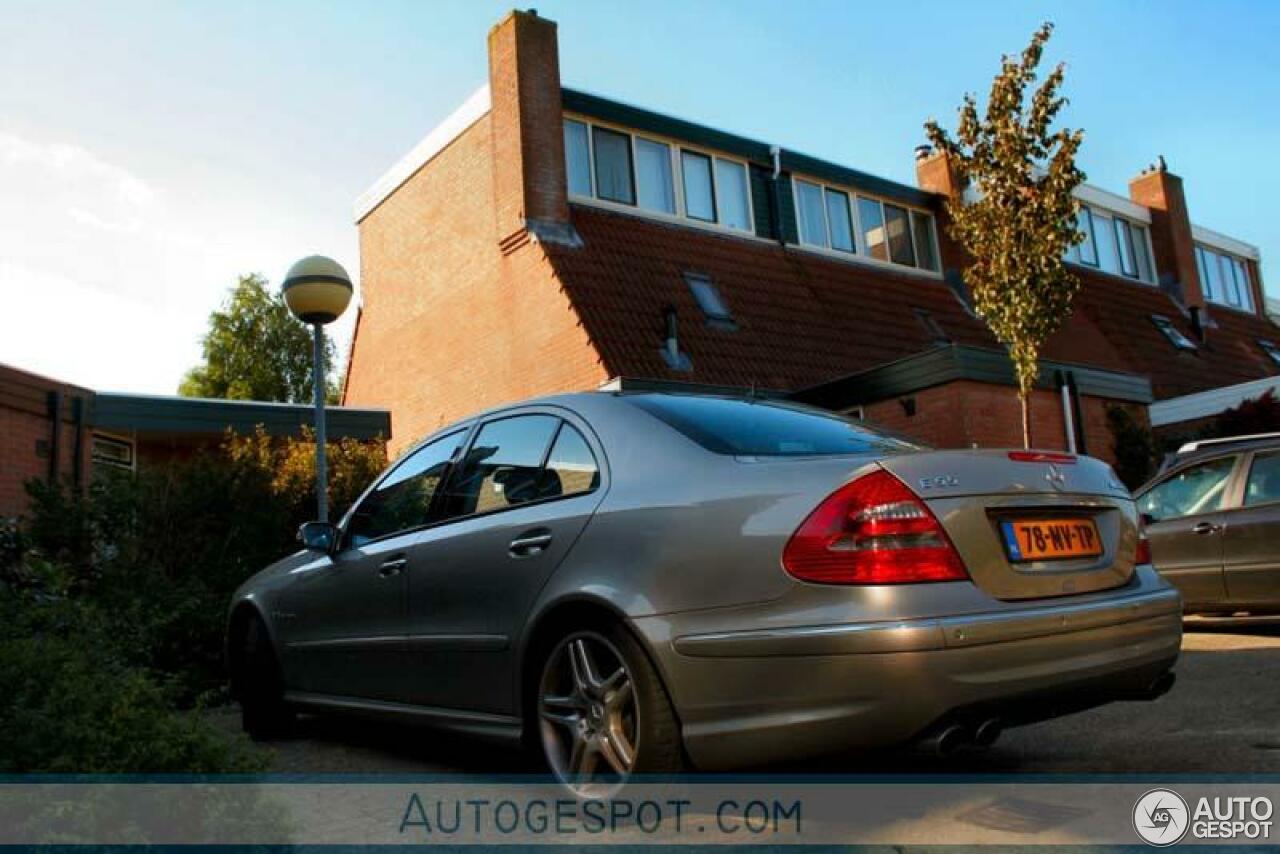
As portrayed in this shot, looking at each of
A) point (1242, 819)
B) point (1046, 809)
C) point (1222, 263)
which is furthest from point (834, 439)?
point (1222, 263)

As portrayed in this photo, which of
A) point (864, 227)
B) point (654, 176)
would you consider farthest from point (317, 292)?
point (864, 227)

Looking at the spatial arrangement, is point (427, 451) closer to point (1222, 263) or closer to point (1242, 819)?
point (1242, 819)

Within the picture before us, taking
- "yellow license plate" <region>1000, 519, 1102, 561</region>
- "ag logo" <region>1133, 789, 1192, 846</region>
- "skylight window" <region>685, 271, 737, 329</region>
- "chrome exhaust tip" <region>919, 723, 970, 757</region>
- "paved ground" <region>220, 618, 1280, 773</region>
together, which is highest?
"skylight window" <region>685, 271, 737, 329</region>

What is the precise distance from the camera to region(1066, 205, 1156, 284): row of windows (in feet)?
90.7

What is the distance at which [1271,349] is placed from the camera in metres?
29.8

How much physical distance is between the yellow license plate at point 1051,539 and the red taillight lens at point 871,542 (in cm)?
28

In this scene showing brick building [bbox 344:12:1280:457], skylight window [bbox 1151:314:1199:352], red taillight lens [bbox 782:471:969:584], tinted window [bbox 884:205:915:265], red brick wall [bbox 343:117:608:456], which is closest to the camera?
red taillight lens [bbox 782:471:969:584]

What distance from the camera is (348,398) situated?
77.4ft

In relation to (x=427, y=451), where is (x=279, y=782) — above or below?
below

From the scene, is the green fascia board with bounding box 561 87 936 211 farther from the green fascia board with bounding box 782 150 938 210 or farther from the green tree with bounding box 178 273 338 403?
the green tree with bounding box 178 273 338 403

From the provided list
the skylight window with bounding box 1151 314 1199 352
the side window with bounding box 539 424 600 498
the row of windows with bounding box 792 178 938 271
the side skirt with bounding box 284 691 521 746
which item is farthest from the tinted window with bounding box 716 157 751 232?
the side window with bounding box 539 424 600 498

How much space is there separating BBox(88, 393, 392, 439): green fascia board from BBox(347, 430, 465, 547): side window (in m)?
11.8

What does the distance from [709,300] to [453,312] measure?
4.78 metres

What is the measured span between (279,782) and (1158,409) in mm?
18647
